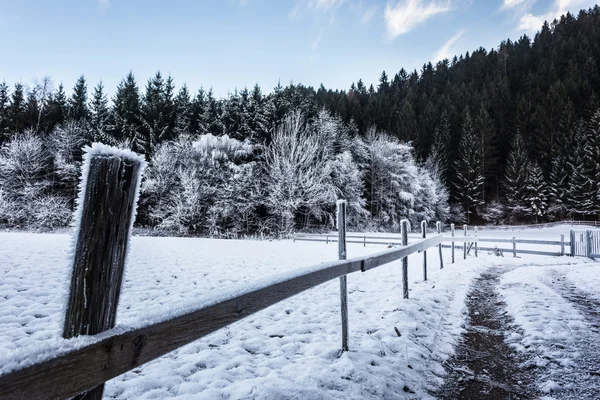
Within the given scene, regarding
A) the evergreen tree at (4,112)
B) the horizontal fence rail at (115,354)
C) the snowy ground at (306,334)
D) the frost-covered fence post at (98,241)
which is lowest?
the snowy ground at (306,334)

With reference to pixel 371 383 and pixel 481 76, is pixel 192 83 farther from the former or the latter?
pixel 481 76

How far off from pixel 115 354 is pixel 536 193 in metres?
52.3

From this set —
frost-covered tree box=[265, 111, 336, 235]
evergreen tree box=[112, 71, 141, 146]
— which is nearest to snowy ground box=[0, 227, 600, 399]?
frost-covered tree box=[265, 111, 336, 235]

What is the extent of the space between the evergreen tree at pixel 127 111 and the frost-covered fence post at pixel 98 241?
3638 cm

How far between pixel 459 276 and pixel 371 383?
20.6 ft

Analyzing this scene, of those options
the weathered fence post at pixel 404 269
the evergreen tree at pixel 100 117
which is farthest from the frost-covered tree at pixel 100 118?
the weathered fence post at pixel 404 269

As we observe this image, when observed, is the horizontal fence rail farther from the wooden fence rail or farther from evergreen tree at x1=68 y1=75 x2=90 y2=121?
evergreen tree at x1=68 y1=75 x2=90 y2=121

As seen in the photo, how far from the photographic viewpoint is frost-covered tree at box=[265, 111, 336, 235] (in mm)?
26250

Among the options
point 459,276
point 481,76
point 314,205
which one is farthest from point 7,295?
point 481,76

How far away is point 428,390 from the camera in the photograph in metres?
2.63

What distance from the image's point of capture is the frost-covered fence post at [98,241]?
106 cm

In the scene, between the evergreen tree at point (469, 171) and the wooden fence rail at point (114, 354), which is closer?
the wooden fence rail at point (114, 354)

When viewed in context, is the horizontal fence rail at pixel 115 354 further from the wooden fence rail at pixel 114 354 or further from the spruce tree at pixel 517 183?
the spruce tree at pixel 517 183

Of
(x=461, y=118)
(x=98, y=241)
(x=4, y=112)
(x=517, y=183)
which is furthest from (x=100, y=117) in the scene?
(x=517, y=183)
